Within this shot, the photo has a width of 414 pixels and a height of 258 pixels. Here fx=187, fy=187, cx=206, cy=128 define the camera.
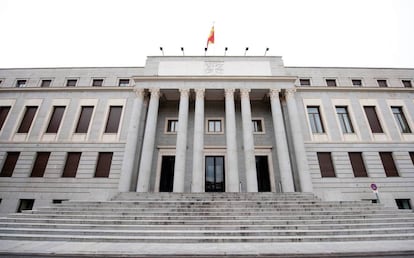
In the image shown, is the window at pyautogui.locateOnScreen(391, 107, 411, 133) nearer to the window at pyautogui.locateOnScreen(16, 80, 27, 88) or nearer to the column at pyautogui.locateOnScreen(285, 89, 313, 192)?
the column at pyautogui.locateOnScreen(285, 89, 313, 192)

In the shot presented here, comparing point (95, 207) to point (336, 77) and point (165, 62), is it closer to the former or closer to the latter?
point (165, 62)

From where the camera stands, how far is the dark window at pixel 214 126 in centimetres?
1792

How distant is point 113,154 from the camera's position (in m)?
15.9

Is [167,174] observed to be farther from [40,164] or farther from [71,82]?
[71,82]

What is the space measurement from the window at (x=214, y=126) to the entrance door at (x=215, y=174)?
2.64 m

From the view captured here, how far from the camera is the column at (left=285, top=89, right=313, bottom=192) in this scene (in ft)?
44.7

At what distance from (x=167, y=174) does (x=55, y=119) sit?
463 inches

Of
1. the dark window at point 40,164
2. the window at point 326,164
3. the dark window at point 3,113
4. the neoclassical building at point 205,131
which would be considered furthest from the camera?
the dark window at point 3,113

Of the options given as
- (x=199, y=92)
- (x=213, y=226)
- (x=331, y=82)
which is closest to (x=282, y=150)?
(x=199, y=92)

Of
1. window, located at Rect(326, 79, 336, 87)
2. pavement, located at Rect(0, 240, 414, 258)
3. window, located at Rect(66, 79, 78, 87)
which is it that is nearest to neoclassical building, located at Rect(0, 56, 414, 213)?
window, located at Rect(66, 79, 78, 87)

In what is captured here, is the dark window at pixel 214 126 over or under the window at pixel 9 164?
over

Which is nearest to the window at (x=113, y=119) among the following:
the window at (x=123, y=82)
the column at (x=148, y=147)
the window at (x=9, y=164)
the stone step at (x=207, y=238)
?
the window at (x=123, y=82)

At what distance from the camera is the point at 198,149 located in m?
14.3

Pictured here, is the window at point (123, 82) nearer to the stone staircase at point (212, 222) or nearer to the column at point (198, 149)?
the column at point (198, 149)
